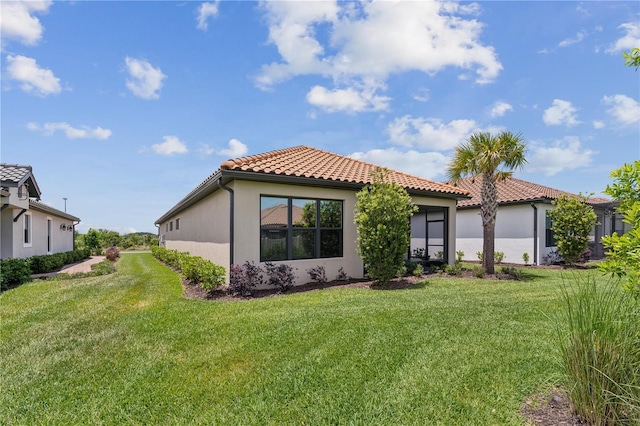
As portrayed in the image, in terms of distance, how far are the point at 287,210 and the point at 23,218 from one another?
43.9ft

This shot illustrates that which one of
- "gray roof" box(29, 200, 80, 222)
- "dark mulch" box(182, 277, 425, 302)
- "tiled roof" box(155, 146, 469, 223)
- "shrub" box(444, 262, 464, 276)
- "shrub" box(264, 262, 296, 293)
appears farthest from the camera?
"gray roof" box(29, 200, 80, 222)

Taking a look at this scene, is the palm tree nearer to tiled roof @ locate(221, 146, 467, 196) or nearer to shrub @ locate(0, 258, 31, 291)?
tiled roof @ locate(221, 146, 467, 196)

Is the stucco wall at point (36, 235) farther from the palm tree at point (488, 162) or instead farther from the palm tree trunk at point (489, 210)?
the palm tree trunk at point (489, 210)

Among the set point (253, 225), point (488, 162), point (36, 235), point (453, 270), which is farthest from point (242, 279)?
point (36, 235)

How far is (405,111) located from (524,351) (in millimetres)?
11440

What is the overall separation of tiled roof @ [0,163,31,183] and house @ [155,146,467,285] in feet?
19.1

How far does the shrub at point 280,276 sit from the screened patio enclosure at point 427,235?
26.4 ft

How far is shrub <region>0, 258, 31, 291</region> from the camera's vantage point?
396 inches

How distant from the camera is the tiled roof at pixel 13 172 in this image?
10516mm

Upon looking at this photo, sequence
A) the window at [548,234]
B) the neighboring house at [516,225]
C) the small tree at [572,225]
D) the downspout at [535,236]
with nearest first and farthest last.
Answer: the small tree at [572,225] → the downspout at [535,236] → the neighboring house at [516,225] → the window at [548,234]

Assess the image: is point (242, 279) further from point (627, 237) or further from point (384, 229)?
point (627, 237)

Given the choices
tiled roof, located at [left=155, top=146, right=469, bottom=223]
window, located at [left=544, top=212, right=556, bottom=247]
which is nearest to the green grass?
tiled roof, located at [left=155, top=146, right=469, bottom=223]

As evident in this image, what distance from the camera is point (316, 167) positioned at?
10828 millimetres

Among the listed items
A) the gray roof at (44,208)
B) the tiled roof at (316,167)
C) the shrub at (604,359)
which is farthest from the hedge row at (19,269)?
the shrub at (604,359)
